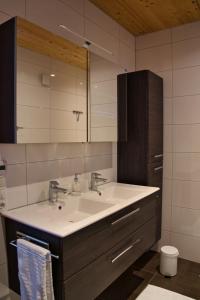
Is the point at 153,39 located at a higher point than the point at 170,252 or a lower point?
higher

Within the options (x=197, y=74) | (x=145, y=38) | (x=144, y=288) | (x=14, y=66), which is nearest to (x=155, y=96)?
(x=197, y=74)

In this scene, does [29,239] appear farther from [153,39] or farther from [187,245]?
[153,39]

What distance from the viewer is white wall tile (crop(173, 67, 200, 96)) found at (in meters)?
2.40

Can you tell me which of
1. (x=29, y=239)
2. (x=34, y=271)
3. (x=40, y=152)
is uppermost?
(x=40, y=152)

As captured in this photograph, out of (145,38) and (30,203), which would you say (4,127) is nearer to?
(30,203)

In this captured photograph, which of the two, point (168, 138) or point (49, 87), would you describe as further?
point (168, 138)

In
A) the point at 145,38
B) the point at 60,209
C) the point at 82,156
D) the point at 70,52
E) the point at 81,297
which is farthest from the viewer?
the point at 145,38

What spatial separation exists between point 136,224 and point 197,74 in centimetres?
158

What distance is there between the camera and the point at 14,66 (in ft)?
4.46

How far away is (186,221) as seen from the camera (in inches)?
98.8

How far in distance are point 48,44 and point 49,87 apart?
0.27 metres

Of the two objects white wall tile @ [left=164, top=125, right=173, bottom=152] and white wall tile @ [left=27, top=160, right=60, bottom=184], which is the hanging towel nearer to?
white wall tile @ [left=27, top=160, right=60, bottom=184]

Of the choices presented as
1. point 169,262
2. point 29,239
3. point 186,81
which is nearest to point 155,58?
point 186,81

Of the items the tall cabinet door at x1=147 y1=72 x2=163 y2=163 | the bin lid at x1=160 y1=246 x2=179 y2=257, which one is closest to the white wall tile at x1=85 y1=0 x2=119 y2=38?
the tall cabinet door at x1=147 y1=72 x2=163 y2=163
